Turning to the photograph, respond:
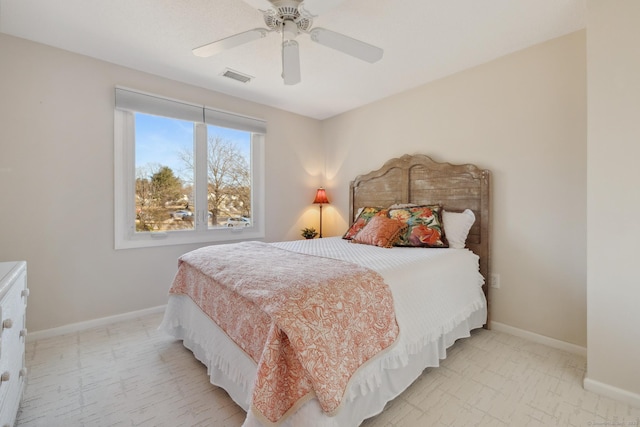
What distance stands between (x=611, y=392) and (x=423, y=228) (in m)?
1.46

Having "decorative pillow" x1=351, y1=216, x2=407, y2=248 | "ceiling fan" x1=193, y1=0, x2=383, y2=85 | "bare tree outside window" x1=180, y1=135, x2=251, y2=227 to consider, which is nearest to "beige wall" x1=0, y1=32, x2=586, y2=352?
"bare tree outside window" x1=180, y1=135, x2=251, y2=227

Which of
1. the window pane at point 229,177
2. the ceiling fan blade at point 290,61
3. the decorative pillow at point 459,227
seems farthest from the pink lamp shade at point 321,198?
the ceiling fan blade at point 290,61

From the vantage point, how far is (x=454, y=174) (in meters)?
2.71

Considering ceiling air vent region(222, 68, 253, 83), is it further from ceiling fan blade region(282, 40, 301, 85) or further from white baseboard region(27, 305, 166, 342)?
white baseboard region(27, 305, 166, 342)

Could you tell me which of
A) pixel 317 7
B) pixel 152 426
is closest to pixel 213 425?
pixel 152 426

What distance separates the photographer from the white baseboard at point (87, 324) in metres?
2.28

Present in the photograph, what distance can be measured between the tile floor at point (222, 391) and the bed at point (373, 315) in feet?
0.39

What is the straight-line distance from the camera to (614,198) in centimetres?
157

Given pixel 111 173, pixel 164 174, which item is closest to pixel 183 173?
pixel 164 174

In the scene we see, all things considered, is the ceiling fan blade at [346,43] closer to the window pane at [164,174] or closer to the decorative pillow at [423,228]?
the decorative pillow at [423,228]

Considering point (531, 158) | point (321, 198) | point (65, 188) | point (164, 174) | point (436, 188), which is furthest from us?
point (321, 198)

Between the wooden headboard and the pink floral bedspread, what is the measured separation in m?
1.55

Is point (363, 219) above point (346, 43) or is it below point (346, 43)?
below

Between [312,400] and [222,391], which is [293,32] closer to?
[312,400]
